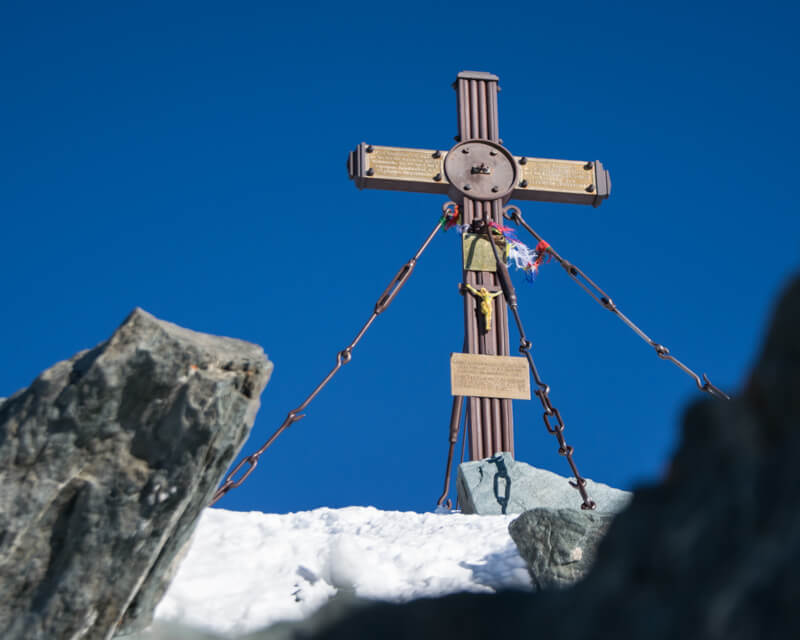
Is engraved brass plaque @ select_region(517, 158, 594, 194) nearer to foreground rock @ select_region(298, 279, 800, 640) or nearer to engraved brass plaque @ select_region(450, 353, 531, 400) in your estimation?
engraved brass plaque @ select_region(450, 353, 531, 400)

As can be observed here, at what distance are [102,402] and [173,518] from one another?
43 cm

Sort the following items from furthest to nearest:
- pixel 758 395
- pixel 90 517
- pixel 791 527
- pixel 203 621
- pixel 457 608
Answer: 1. pixel 203 621
2. pixel 90 517
3. pixel 457 608
4. pixel 758 395
5. pixel 791 527

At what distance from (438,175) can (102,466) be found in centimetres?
618

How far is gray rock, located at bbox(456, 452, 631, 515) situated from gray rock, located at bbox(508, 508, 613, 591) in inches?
71.7

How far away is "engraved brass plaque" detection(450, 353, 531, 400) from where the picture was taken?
24.8ft

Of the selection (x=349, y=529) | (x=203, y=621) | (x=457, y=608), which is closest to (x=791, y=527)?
(x=457, y=608)

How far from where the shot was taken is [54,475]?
260 cm

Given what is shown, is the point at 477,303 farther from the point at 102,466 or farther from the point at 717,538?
the point at 717,538

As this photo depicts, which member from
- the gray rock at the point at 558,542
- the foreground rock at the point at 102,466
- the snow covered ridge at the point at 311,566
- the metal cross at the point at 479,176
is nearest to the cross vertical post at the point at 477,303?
the metal cross at the point at 479,176

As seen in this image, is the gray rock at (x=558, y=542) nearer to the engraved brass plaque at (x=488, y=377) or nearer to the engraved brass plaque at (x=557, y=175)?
the engraved brass plaque at (x=488, y=377)

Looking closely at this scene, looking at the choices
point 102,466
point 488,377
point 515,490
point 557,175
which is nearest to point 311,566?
point 102,466

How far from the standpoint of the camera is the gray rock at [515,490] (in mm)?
6102

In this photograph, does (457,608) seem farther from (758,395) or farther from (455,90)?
(455,90)

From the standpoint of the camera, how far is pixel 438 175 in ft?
A: 27.5
